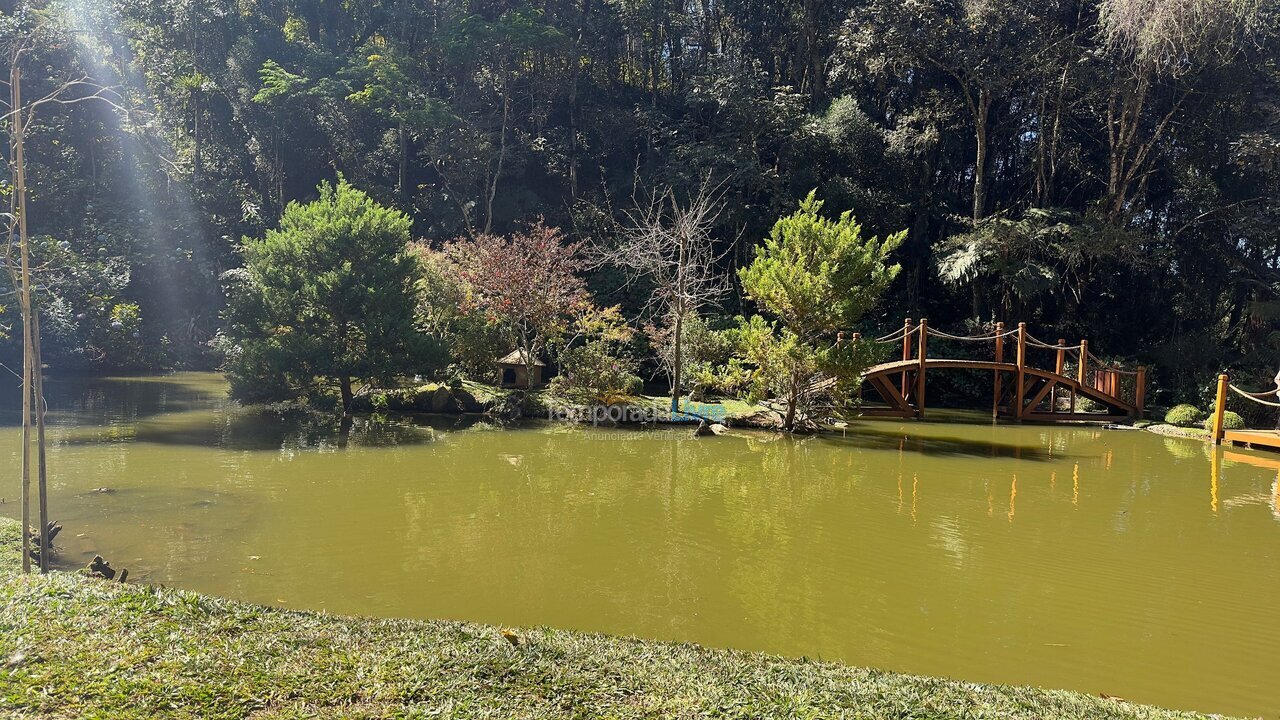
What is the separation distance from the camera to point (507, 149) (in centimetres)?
2470

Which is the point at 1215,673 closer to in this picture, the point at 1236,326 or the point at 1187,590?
the point at 1187,590

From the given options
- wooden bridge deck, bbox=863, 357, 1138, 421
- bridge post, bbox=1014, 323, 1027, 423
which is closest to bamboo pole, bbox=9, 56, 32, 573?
wooden bridge deck, bbox=863, 357, 1138, 421

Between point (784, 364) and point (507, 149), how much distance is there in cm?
1503

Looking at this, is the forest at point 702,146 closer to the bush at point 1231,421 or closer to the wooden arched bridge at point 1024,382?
the wooden arched bridge at point 1024,382

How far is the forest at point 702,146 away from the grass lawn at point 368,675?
11281 mm

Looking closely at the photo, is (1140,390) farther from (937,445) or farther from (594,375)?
(594,375)

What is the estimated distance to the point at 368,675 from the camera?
3.14m

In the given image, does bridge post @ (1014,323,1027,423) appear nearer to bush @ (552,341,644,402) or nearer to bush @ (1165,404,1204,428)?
bush @ (1165,404,1204,428)

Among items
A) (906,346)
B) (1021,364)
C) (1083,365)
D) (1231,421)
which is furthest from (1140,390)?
(906,346)

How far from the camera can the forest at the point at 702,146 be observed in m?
19.1

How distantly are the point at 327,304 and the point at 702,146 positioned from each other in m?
12.4

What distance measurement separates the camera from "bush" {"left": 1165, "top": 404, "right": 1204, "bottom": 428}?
53.7 feet

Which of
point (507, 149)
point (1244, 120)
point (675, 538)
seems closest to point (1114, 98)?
point (1244, 120)

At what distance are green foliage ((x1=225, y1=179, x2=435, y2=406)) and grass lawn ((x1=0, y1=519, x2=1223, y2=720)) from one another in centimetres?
1049
